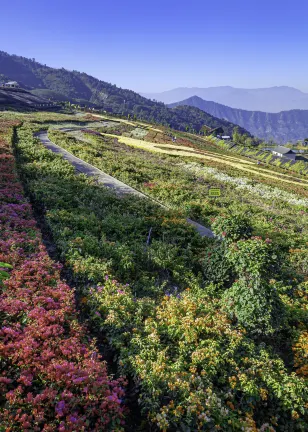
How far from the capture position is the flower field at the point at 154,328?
5375mm

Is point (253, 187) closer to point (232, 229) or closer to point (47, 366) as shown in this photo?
point (232, 229)

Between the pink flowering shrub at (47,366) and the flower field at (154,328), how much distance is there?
3cm

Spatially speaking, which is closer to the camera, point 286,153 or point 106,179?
point 106,179

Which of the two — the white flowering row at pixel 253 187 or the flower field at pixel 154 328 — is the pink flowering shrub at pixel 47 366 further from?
the white flowering row at pixel 253 187

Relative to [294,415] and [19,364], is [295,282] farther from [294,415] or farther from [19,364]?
[19,364]

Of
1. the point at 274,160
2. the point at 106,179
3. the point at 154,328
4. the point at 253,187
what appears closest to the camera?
the point at 154,328

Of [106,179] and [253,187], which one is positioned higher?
[253,187]

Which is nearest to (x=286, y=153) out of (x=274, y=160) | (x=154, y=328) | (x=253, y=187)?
(x=274, y=160)

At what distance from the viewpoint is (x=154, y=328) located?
7332mm

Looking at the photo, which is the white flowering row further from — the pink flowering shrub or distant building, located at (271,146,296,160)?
distant building, located at (271,146,296,160)

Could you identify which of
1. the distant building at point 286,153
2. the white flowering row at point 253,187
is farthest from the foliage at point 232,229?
the distant building at point 286,153

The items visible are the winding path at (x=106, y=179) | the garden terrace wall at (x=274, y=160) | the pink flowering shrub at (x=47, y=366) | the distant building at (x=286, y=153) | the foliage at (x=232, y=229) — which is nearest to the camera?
the pink flowering shrub at (x=47, y=366)

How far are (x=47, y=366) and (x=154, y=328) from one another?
2.70 metres

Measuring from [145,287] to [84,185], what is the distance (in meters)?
12.0
